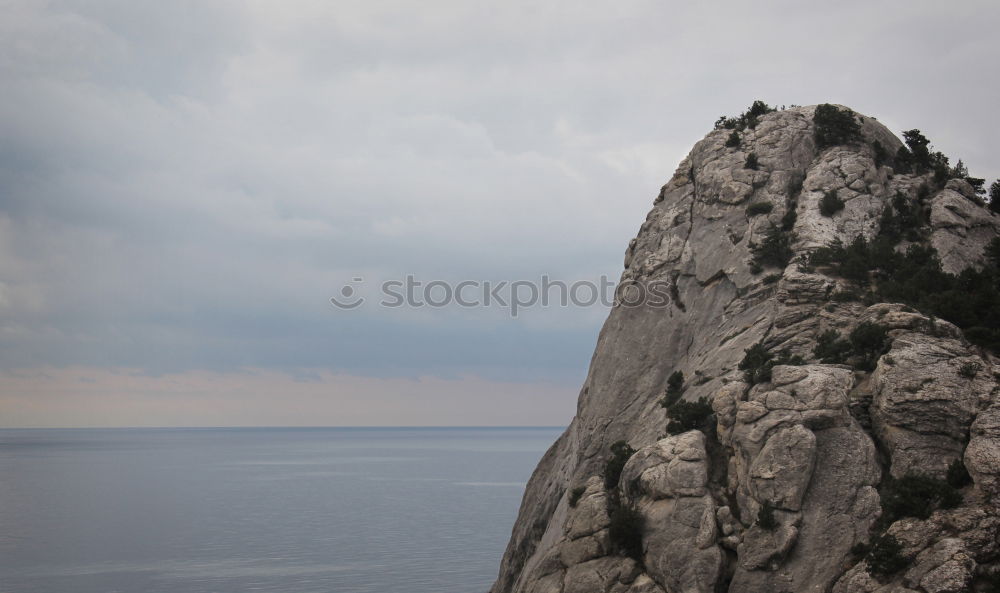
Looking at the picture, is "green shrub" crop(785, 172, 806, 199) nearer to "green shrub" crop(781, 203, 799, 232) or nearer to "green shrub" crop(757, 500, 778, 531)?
"green shrub" crop(781, 203, 799, 232)

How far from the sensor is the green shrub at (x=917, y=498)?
1024 inches

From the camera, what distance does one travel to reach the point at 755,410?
3158 centimetres

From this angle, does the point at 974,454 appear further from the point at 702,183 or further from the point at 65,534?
the point at 65,534

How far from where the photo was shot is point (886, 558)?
82.6 feet

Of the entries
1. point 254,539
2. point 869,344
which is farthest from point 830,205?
point 254,539

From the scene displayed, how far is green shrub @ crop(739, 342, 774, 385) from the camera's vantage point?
3362 cm

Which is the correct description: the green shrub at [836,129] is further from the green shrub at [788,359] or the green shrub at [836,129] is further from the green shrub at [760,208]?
the green shrub at [788,359]

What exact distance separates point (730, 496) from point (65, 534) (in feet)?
369

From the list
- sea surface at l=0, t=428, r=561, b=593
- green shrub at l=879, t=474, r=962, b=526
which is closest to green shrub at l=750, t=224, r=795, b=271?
green shrub at l=879, t=474, r=962, b=526

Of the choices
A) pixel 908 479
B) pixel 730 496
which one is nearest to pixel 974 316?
pixel 908 479

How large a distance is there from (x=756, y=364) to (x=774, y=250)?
38.0 ft

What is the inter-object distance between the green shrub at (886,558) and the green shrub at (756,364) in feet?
30.4

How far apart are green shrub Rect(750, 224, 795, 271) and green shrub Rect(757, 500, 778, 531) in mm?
19456

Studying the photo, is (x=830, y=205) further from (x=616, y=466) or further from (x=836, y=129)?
(x=616, y=466)
